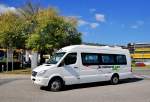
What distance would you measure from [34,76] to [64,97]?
10.5 ft

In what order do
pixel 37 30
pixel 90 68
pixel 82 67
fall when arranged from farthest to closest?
pixel 37 30 < pixel 90 68 < pixel 82 67

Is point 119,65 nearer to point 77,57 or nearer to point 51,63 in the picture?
point 77,57

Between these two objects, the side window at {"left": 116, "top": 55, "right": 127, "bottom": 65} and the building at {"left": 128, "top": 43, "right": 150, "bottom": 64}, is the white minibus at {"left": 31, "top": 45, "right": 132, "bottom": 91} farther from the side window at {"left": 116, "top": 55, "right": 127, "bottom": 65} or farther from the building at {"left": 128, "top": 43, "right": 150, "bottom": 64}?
the building at {"left": 128, "top": 43, "right": 150, "bottom": 64}

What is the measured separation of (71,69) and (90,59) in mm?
1872

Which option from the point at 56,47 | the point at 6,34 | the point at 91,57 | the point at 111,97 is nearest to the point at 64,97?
the point at 111,97

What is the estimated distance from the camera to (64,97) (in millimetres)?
14781

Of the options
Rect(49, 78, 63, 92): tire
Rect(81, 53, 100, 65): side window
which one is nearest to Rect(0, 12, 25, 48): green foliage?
Rect(81, 53, 100, 65): side window

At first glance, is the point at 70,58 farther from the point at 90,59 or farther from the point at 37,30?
the point at 37,30

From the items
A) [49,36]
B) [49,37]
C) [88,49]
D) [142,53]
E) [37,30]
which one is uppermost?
[142,53]

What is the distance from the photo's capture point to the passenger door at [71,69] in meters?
17.8

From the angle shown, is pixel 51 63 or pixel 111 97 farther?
pixel 51 63

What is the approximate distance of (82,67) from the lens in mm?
18609

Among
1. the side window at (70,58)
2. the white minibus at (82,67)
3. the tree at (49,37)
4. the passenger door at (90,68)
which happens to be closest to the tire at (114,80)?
the white minibus at (82,67)

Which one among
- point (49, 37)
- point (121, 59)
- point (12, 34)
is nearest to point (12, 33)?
point (12, 34)
